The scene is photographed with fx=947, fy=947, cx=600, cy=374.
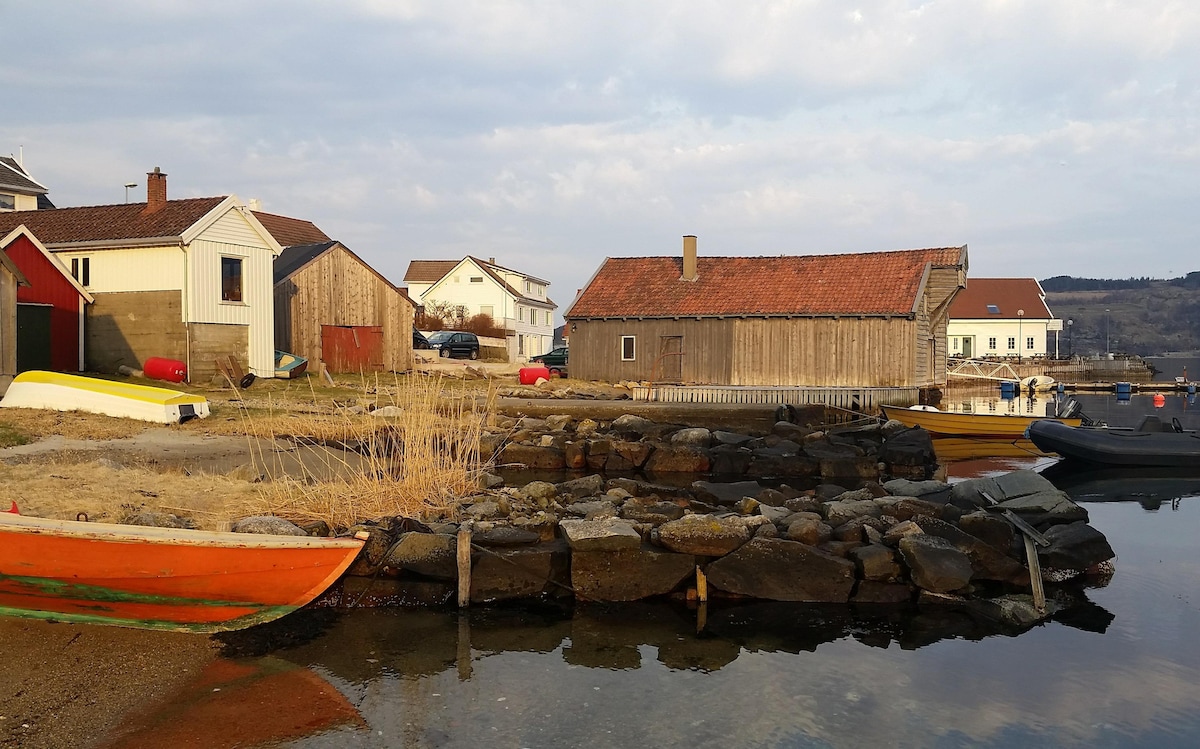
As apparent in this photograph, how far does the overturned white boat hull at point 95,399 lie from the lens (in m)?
19.0

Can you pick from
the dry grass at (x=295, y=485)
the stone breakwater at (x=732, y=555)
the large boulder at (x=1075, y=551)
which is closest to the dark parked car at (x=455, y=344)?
the dry grass at (x=295, y=485)

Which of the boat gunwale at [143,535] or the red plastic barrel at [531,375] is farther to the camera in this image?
the red plastic barrel at [531,375]

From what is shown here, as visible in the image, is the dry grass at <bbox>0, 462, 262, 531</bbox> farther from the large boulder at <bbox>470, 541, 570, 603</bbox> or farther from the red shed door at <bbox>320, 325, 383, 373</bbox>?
the red shed door at <bbox>320, 325, 383, 373</bbox>

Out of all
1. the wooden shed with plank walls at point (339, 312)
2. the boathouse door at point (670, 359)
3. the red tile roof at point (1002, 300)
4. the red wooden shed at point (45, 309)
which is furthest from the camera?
the red tile roof at point (1002, 300)

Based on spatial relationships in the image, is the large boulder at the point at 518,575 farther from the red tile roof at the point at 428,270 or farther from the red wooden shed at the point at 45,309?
the red tile roof at the point at 428,270

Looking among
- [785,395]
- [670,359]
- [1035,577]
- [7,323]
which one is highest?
[7,323]

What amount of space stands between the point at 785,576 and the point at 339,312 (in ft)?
86.1

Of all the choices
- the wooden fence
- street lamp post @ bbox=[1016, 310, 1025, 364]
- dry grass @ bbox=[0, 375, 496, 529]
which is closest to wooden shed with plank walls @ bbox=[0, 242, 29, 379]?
dry grass @ bbox=[0, 375, 496, 529]

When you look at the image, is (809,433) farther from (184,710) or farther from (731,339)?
(184,710)

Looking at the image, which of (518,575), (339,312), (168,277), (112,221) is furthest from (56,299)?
(518,575)

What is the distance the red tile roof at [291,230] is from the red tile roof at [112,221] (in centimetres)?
1040

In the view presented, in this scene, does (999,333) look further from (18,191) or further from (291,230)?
(18,191)

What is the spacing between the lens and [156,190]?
28547 millimetres

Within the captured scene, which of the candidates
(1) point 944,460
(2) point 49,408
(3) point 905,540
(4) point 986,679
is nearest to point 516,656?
(4) point 986,679
